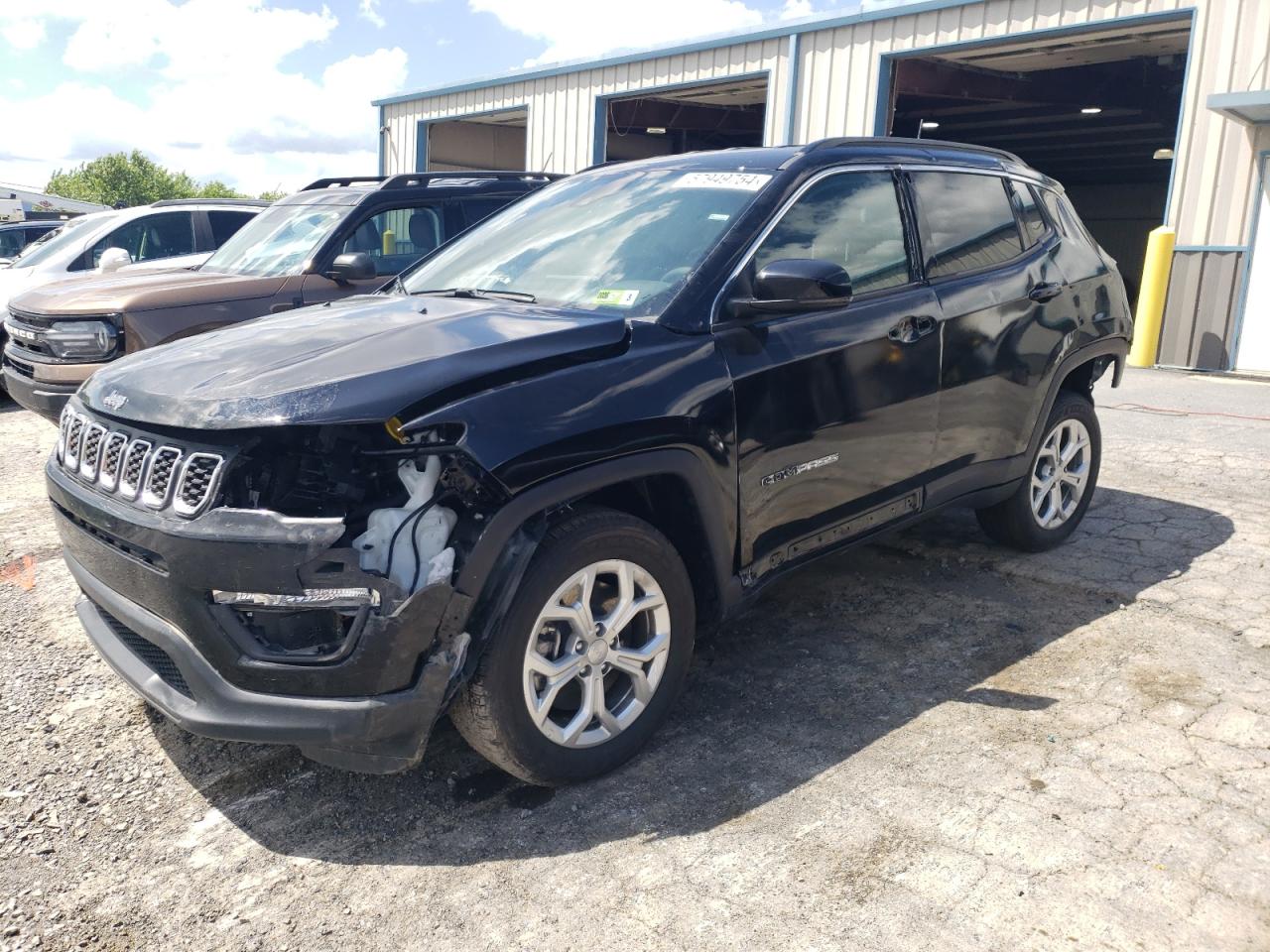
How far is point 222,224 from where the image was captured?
10.6 metres

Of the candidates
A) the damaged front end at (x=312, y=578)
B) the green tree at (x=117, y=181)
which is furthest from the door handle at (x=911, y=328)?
the green tree at (x=117, y=181)

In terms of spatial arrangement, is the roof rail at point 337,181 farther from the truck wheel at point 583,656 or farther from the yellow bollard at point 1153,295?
the yellow bollard at point 1153,295

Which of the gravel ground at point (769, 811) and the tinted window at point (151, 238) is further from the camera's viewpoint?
the tinted window at point (151, 238)

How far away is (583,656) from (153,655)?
1.19m

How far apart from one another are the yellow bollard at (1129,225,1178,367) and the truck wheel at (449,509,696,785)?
11.6 meters

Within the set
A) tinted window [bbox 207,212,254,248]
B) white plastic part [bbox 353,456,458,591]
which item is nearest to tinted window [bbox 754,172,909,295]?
white plastic part [bbox 353,456,458,591]

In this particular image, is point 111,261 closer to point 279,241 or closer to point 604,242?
point 279,241

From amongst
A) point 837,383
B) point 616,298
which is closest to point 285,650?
point 616,298

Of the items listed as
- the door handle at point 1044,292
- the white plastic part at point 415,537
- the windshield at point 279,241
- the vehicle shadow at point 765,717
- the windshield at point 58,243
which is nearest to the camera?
the white plastic part at point 415,537

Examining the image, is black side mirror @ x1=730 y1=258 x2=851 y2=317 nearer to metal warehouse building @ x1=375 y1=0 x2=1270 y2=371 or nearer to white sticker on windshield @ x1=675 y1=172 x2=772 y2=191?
white sticker on windshield @ x1=675 y1=172 x2=772 y2=191

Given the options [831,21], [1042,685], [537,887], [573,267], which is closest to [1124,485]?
[1042,685]

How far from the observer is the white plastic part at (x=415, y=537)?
8.38 feet

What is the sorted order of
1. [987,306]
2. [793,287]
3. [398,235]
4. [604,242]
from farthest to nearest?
[398,235]
[987,306]
[604,242]
[793,287]

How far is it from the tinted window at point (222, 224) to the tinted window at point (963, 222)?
26.6 feet
